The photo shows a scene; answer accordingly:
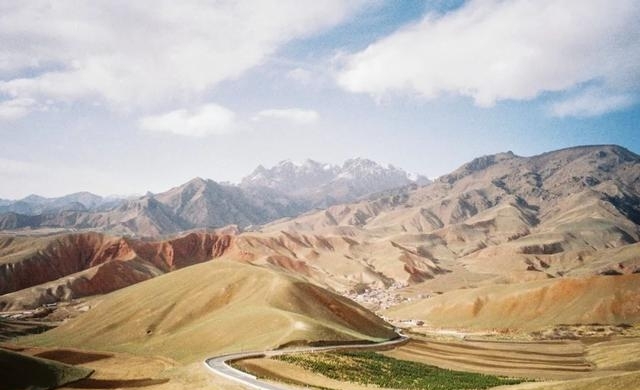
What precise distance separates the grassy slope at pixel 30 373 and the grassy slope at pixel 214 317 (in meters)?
23.9

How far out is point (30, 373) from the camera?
5941 cm

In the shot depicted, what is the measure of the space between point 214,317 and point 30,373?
55.2 meters

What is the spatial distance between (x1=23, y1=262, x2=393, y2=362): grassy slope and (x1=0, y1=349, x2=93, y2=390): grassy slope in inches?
942

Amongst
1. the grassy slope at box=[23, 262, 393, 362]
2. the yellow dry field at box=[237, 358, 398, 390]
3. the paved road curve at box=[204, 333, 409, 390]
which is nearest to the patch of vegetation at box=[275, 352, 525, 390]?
the yellow dry field at box=[237, 358, 398, 390]

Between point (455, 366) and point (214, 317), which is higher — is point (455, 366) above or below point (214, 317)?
below

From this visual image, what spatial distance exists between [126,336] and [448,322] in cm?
11049

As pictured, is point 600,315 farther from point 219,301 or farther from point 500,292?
point 219,301

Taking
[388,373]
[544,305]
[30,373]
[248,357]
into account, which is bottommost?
[544,305]

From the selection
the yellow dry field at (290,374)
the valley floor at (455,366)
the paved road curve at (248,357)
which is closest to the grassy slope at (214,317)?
the paved road curve at (248,357)

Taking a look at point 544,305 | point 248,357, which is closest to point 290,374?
point 248,357

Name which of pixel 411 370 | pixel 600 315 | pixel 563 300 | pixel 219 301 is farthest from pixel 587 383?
pixel 563 300

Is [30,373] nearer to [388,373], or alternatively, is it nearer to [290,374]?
[290,374]

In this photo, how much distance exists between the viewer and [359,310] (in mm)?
122625

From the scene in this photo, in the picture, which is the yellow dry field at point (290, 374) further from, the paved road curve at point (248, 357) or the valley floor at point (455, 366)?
the paved road curve at point (248, 357)
